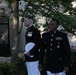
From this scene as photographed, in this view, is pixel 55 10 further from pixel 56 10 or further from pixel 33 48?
pixel 33 48

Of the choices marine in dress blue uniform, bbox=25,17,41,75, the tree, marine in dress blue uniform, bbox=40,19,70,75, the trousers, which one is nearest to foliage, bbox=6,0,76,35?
the tree

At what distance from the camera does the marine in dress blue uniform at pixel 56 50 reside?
6043 millimetres

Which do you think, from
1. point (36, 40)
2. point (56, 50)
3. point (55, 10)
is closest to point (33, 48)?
point (36, 40)

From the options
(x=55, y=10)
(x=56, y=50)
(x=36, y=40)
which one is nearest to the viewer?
(x=56, y=50)

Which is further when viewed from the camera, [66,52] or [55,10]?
[55,10]

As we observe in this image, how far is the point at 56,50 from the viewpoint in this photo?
238 inches

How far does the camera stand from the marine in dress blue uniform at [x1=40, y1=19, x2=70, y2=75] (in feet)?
19.8

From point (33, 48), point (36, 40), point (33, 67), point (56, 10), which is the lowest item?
point (33, 67)

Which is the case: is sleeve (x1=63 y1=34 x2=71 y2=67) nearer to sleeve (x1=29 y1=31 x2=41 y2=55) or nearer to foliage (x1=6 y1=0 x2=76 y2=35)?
sleeve (x1=29 y1=31 x2=41 y2=55)

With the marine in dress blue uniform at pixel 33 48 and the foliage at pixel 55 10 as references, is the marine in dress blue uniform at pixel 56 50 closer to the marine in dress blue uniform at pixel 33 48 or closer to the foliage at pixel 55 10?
the marine in dress blue uniform at pixel 33 48

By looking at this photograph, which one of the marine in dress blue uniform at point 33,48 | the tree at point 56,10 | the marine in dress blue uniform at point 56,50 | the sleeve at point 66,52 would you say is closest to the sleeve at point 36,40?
the marine in dress blue uniform at point 33,48

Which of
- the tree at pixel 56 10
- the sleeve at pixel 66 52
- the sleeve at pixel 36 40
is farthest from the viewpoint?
the tree at pixel 56 10

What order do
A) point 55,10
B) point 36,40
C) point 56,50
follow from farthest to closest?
point 55,10 → point 36,40 → point 56,50

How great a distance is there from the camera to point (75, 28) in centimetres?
919
